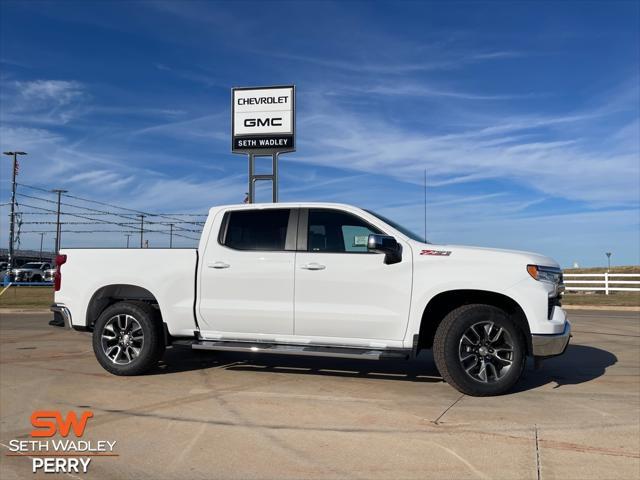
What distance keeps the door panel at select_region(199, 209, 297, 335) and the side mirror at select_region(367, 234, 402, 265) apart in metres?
0.98

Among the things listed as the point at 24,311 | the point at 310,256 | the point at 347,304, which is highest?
the point at 310,256

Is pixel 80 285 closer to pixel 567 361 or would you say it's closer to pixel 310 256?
pixel 310 256

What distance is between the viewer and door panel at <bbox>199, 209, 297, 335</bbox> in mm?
6113

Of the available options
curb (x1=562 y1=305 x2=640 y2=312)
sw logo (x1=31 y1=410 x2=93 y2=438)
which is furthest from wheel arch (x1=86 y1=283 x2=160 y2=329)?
curb (x1=562 y1=305 x2=640 y2=312)

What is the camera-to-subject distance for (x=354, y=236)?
20.2ft

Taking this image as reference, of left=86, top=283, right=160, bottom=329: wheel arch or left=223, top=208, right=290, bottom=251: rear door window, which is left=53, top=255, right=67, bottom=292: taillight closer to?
left=86, top=283, right=160, bottom=329: wheel arch

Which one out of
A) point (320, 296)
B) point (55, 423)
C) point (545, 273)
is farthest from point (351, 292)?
point (55, 423)

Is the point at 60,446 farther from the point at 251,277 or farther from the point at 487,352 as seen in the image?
the point at 487,352

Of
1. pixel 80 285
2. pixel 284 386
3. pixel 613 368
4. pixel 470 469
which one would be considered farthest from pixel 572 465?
pixel 80 285

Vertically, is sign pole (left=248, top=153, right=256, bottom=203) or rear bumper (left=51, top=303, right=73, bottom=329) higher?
sign pole (left=248, top=153, right=256, bottom=203)

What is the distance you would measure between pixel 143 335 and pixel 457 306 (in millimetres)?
3664

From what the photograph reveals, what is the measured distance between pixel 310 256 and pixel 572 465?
3294 mm

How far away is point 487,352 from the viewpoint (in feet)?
18.4

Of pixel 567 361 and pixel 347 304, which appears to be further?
pixel 567 361
